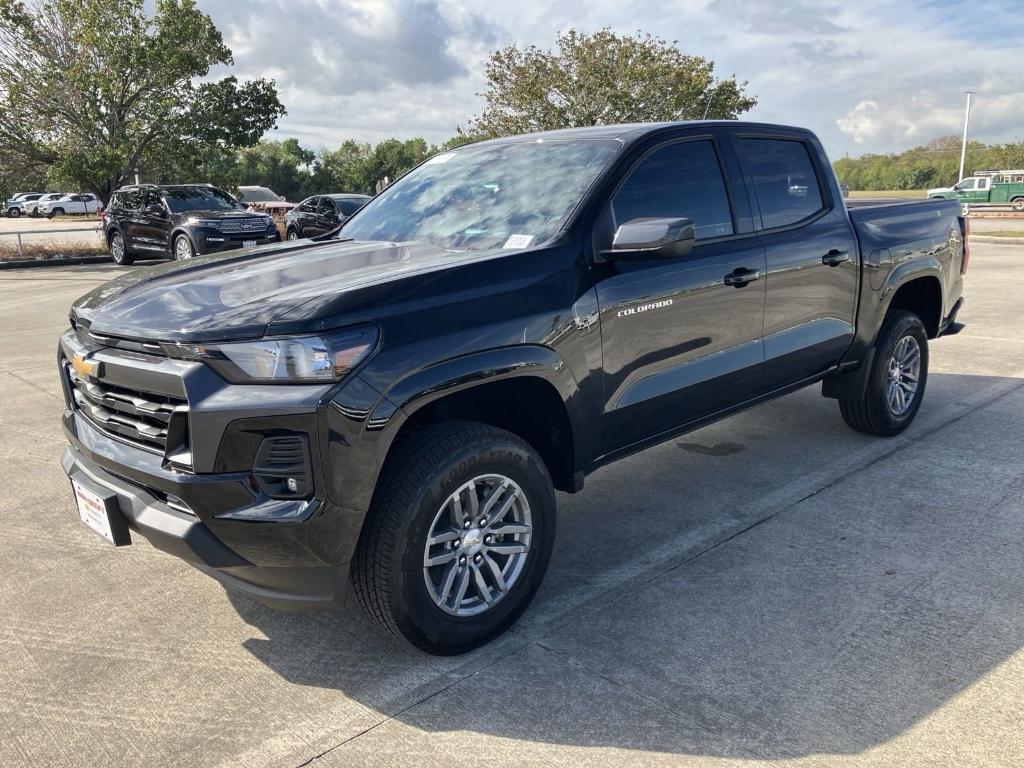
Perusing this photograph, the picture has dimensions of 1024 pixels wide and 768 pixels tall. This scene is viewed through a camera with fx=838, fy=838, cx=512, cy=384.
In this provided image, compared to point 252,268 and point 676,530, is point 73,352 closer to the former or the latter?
point 252,268

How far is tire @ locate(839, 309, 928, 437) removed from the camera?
16.5 feet

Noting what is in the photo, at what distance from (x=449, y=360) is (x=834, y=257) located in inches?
106

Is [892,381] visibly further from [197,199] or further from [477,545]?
[197,199]

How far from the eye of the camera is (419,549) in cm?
275

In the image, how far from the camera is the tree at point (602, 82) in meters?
28.9

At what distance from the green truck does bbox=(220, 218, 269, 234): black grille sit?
31.0 metres

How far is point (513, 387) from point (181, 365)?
3.83 ft

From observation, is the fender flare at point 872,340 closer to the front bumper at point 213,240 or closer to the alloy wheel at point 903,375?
the alloy wheel at point 903,375

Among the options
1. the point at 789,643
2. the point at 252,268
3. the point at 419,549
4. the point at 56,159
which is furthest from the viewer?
the point at 56,159

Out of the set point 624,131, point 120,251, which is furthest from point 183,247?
point 624,131

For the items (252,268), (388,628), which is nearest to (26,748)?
(388,628)

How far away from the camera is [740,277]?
3904 mm

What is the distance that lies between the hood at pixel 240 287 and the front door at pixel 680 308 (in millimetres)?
595

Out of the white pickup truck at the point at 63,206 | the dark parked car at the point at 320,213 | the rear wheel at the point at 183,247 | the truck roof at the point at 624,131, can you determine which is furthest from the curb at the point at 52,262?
the white pickup truck at the point at 63,206
